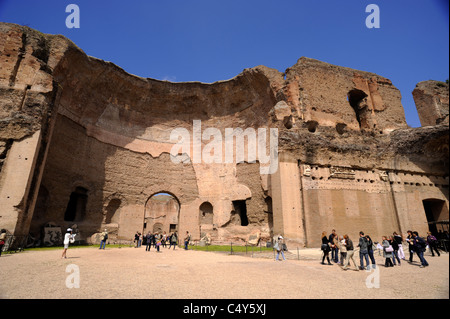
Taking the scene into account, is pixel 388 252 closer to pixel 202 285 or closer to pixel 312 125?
pixel 202 285

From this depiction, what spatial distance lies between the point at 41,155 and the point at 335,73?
18.4 metres

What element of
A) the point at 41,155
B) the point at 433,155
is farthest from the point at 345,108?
the point at 41,155

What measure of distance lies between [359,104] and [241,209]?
1174 cm

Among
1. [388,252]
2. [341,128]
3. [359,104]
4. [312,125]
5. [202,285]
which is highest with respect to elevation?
[359,104]

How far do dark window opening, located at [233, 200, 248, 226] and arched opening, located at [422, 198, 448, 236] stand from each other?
11.4 m

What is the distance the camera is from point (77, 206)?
16.5 m

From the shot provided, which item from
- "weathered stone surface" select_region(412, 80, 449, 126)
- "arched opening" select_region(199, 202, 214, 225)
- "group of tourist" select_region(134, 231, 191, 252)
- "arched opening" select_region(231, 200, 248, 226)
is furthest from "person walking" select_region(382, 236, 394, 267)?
"weathered stone surface" select_region(412, 80, 449, 126)

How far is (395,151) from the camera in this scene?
49.4 ft

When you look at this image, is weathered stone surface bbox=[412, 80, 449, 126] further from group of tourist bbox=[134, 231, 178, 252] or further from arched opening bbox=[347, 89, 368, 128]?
group of tourist bbox=[134, 231, 178, 252]

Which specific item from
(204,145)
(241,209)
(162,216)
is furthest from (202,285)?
(162,216)

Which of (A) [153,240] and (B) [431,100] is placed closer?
(A) [153,240]

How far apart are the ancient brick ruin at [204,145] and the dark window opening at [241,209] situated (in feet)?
0.25

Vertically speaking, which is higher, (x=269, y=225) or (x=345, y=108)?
(x=345, y=108)
